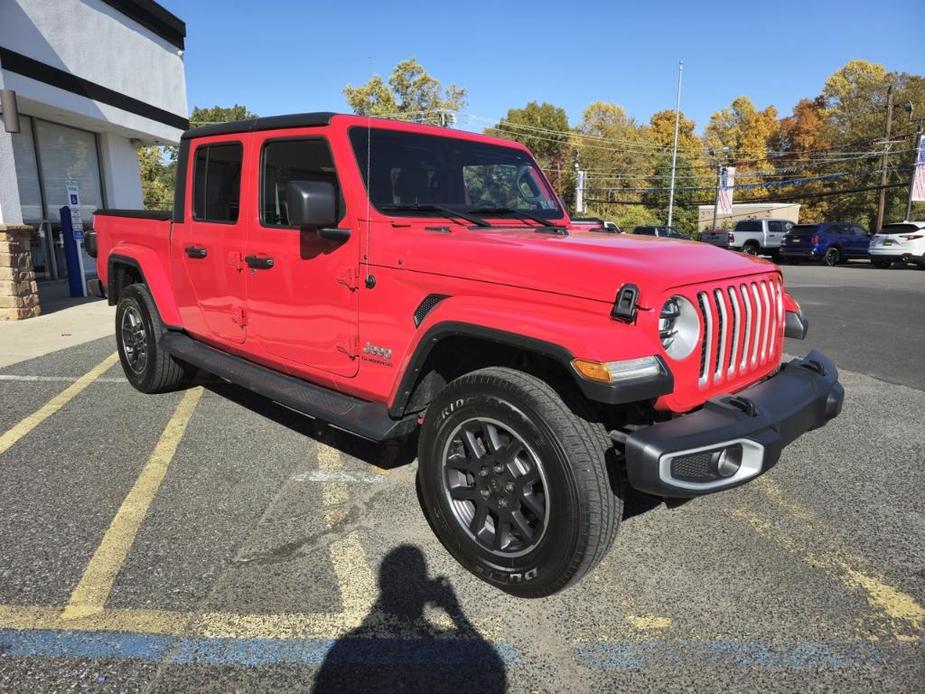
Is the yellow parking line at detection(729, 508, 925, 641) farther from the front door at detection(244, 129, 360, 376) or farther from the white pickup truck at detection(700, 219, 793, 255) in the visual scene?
the white pickup truck at detection(700, 219, 793, 255)

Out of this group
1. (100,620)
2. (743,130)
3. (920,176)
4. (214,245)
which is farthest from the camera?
(743,130)

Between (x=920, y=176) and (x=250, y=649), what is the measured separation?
34283 mm

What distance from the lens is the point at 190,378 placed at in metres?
5.44

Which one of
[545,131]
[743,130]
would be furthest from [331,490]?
[743,130]

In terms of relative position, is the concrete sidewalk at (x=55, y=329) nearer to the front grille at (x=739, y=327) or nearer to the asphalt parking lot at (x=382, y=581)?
the asphalt parking lot at (x=382, y=581)

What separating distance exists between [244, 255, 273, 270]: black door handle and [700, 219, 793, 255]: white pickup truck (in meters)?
26.3

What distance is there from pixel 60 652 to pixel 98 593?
367 millimetres

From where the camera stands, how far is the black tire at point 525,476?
2.36 meters

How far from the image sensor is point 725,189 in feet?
131

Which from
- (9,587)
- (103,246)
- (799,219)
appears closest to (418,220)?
(9,587)

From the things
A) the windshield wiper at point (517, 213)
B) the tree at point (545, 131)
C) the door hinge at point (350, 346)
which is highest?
the tree at point (545, 131)

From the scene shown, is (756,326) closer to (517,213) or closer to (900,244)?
(517,213)

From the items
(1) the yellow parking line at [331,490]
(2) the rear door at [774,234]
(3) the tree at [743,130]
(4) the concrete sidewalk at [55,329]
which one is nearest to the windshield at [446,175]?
(1) the yellow parking line at [331,490]

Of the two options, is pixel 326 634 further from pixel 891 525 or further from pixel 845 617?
pixel 891 525
